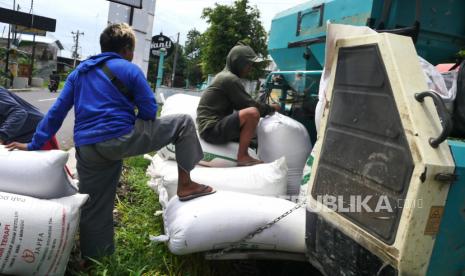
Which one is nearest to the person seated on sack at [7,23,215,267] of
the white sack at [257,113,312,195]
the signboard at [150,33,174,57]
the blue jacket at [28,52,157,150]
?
the blue jacket at [28,52,157,150]

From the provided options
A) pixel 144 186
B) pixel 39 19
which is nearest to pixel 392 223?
pixel 144 186

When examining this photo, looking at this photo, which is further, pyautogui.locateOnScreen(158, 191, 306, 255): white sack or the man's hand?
the man's hand

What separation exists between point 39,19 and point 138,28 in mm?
25258

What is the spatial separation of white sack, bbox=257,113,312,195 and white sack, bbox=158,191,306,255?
81cm

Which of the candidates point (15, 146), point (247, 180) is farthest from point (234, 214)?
point (15, 146)

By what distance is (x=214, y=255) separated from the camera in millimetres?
2395

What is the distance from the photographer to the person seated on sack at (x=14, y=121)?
295 centimetres

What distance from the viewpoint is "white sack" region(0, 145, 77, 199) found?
90.0 inches

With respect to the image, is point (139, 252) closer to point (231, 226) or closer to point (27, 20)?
point (231, 226)

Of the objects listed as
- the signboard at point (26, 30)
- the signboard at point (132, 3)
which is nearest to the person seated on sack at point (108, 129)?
the signboard at point (132, 3)

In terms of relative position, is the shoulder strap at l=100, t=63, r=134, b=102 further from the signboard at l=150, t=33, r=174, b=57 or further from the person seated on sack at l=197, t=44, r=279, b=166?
the signboard at l=150, t=33, r=174, b=57

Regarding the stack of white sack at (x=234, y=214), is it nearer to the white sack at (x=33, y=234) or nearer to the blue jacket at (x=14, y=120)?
the white sack at (x=33, y=234)

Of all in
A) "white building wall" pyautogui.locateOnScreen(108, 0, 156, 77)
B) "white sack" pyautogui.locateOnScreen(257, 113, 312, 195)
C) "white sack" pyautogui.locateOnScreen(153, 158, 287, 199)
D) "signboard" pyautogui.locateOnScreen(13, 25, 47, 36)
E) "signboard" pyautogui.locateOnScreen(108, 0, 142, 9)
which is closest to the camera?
"white sack" pyautogui.locateOnScreen(153, 158, 287, 199)

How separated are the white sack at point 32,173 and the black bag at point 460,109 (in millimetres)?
1998
